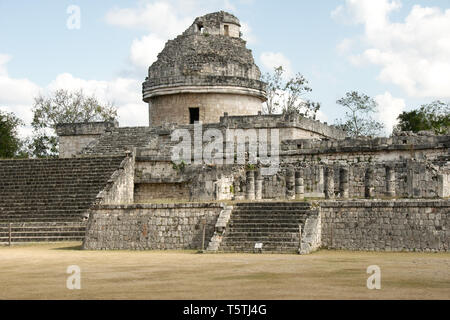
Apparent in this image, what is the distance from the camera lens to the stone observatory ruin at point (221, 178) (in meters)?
17.7

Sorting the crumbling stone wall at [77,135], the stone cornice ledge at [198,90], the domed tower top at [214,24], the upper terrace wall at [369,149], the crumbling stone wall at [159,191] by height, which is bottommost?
the crumbling stone wall at [159,191]

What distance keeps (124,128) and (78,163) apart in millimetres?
4429

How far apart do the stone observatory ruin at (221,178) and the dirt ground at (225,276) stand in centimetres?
117

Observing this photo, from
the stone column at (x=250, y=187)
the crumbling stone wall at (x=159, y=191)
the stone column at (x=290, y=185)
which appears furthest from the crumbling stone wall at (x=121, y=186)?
the stone column at (x=290, y=185)

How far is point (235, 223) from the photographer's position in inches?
720

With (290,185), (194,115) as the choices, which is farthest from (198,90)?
(290,185)

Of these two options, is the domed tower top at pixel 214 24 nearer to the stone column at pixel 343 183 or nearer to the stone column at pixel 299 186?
the stone column at pixel 299 186

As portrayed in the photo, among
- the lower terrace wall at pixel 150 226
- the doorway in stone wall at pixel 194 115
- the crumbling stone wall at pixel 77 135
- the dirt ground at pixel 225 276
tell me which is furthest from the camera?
the doorway in stone wall at pixel 194 115

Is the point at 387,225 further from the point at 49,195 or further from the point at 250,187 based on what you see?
the point at 49,195

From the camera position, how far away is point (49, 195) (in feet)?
77.9
